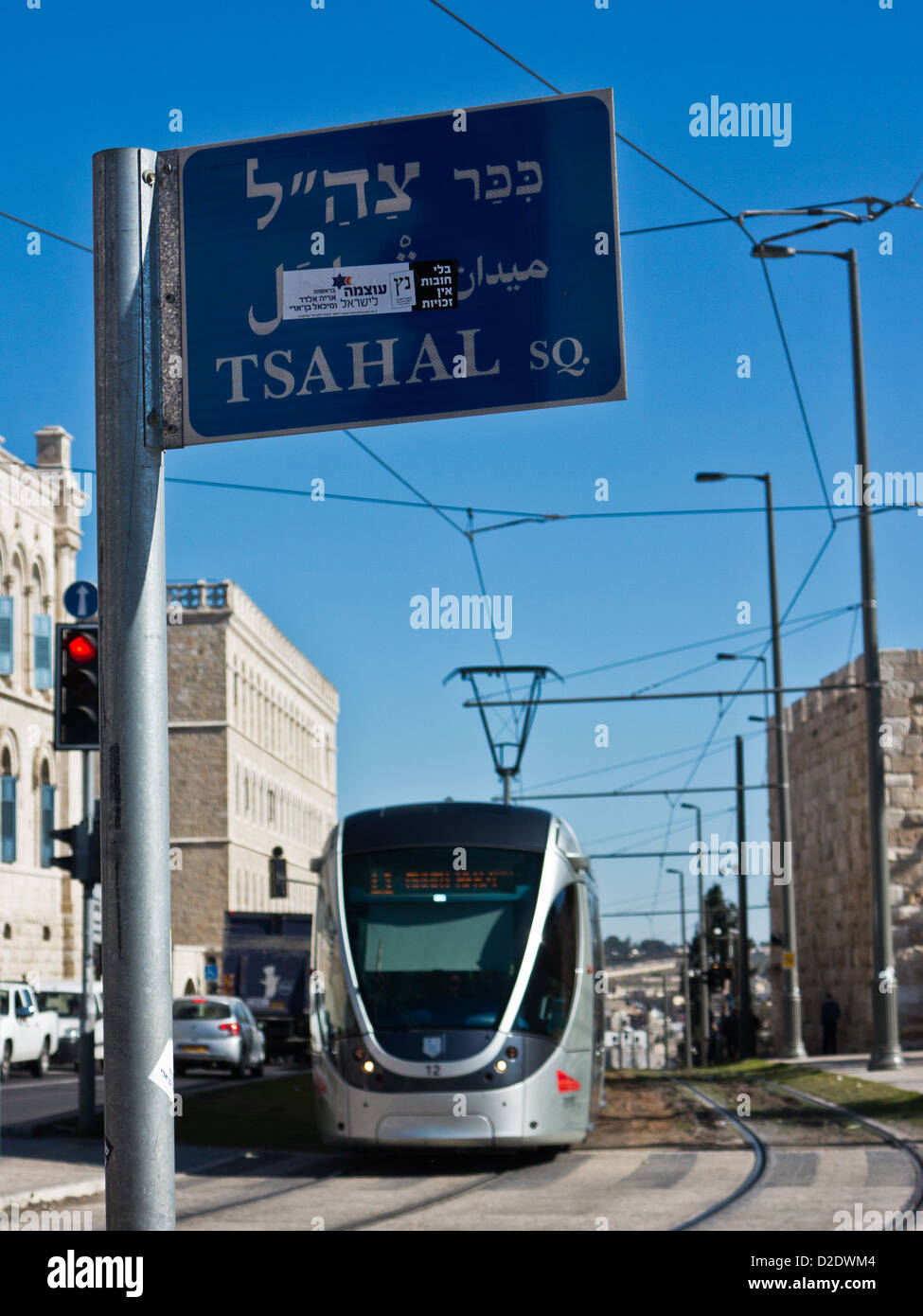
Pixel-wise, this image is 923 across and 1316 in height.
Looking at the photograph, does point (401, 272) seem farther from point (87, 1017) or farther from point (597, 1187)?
point (87, 1017)

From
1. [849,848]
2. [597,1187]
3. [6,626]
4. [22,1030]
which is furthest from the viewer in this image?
[6,626]

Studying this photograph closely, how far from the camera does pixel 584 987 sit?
16.2 meters

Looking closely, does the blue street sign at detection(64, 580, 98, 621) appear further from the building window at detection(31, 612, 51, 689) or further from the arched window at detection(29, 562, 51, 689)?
the building window at detection(31, 612, 51, 689)

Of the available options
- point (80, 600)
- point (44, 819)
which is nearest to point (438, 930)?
point (80, 600)

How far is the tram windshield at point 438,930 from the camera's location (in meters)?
15.2

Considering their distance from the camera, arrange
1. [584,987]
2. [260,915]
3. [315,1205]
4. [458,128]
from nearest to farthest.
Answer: [458,128] < [315,1205] < [584,987] < [260,915]

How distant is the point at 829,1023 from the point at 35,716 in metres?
30.4

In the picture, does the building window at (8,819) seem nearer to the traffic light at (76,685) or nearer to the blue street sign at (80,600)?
the blue street sign at (80,600)

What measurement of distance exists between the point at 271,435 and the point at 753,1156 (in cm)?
1250

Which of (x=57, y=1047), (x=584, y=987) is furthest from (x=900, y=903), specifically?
(x=584, y=987)

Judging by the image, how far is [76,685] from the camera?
1217 cm

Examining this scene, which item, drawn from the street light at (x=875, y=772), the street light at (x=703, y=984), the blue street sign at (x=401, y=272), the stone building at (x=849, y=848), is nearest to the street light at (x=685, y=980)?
the street light at (x=703, y=984)
